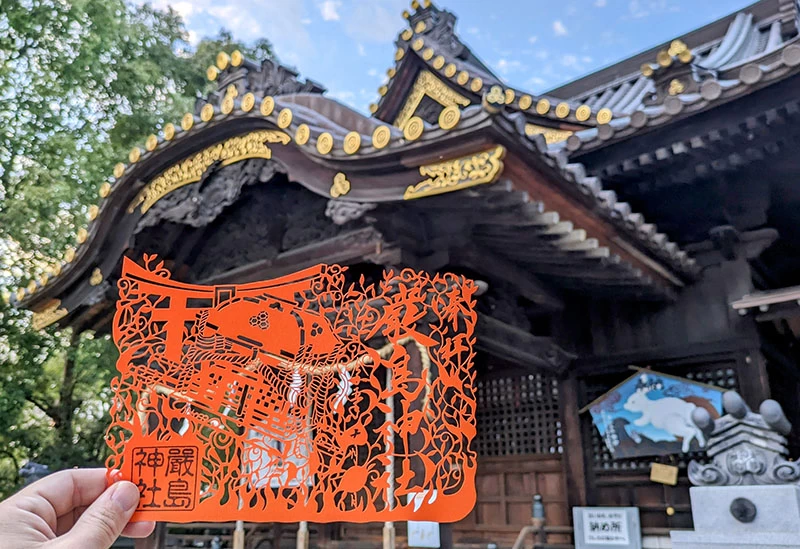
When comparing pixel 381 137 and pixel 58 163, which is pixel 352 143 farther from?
pixel 58 163

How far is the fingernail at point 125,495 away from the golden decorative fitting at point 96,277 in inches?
165

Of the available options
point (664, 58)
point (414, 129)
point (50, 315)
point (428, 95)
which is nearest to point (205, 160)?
point (414, 129)

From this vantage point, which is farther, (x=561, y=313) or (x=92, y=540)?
(x=561, y=313)

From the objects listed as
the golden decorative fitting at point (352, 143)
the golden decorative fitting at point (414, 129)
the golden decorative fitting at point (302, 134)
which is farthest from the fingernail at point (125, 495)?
the golden decorative fitting at point (302, 134)

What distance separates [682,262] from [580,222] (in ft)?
4.99

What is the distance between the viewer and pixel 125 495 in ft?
6.53

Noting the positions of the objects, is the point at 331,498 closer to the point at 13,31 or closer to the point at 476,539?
the point at 476,539

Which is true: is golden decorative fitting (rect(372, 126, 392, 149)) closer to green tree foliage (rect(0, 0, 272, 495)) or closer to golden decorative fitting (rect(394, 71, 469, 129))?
golden decorative fitting (rect(394, 71, 469, 129))

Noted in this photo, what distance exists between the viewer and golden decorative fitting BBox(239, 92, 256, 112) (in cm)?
445

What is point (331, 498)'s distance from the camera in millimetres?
2203

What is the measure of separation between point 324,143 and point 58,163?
28.4 feet

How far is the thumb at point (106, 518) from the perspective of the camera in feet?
5.50

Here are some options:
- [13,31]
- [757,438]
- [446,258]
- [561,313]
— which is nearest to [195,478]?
[446,258]

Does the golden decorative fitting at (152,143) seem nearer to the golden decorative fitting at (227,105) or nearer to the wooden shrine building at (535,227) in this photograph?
the wooden shrine building at (535,227)
